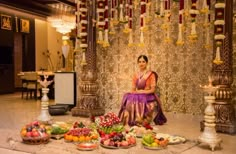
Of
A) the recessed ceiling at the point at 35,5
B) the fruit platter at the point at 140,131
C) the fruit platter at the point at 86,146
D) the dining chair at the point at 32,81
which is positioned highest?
the recessed ceiling at the point at 35,5

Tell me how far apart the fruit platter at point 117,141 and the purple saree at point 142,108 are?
138 cm

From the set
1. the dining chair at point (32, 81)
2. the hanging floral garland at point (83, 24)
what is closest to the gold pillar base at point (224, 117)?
the hanging floral garland at point (83, 24)

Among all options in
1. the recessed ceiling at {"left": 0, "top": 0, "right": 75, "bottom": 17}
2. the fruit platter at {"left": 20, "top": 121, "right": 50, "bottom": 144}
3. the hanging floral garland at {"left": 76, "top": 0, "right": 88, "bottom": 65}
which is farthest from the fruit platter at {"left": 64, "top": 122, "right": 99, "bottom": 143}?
the recessed ceiling at {"left": 0, "top": 0, "right": 75, "bottom": 17}

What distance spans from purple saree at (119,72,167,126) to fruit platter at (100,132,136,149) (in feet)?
4.54

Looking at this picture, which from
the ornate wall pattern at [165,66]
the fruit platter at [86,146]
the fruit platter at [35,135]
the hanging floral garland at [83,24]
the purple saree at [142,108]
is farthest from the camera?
the hanging floral garland at [83,24]

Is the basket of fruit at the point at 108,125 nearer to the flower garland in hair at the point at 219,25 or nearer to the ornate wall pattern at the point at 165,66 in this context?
the flower garland in hair at the point at 219,25

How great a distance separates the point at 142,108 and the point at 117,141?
5.52 feet

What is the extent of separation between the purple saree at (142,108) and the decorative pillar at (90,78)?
4.12 ft

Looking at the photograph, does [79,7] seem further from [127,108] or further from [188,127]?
[188,127]

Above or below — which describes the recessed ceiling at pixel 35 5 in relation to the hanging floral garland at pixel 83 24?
above

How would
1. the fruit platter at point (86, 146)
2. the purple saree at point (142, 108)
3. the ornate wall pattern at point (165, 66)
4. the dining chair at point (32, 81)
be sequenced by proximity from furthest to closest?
1. the dining chair at point (32, 81)
2. the ornate wall pattern at point (165, 66)
3. the purple saree at point (142, 108)
4. the fruit platter at point (86, 146)

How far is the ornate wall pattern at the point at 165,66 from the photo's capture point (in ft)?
22.0

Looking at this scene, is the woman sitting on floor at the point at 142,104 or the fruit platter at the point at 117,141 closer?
the fruit platter at the point at 117,141

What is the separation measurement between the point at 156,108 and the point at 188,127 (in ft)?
2.31
